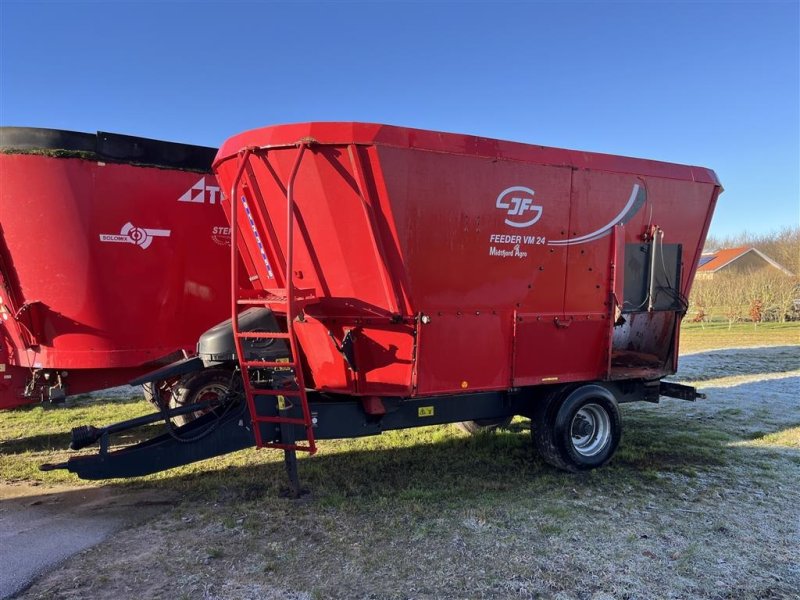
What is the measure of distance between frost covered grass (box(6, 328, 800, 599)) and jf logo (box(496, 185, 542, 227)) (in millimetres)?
2483

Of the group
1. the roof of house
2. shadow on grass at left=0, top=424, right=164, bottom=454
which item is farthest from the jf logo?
the roof of house

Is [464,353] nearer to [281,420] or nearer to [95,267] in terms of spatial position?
[281,420]

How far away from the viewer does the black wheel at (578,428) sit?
5.40 m

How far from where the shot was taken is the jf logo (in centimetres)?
480

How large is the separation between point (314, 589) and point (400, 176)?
297cm

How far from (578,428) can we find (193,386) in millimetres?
4085

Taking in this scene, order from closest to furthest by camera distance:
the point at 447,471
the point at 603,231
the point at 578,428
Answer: the point at 603,231 → the point at 447,471 → the point at 578,428

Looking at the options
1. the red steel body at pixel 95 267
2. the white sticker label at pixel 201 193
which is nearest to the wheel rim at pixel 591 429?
the red steel body at pixel 95 267

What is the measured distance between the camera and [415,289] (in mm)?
4488

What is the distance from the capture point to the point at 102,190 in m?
5.76

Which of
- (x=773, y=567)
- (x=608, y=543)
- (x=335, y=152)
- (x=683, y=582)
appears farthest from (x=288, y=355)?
(x=773, y=567)

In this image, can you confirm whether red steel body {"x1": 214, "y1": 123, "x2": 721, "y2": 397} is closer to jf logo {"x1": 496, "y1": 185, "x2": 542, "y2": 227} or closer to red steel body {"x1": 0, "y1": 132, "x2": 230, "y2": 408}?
jf logo {"x1": 496, "y1": 185, "x2": 542, "y2": 227}

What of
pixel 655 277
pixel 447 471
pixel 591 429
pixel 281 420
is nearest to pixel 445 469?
pixel 447 471

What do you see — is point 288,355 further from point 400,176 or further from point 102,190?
point 102,190
